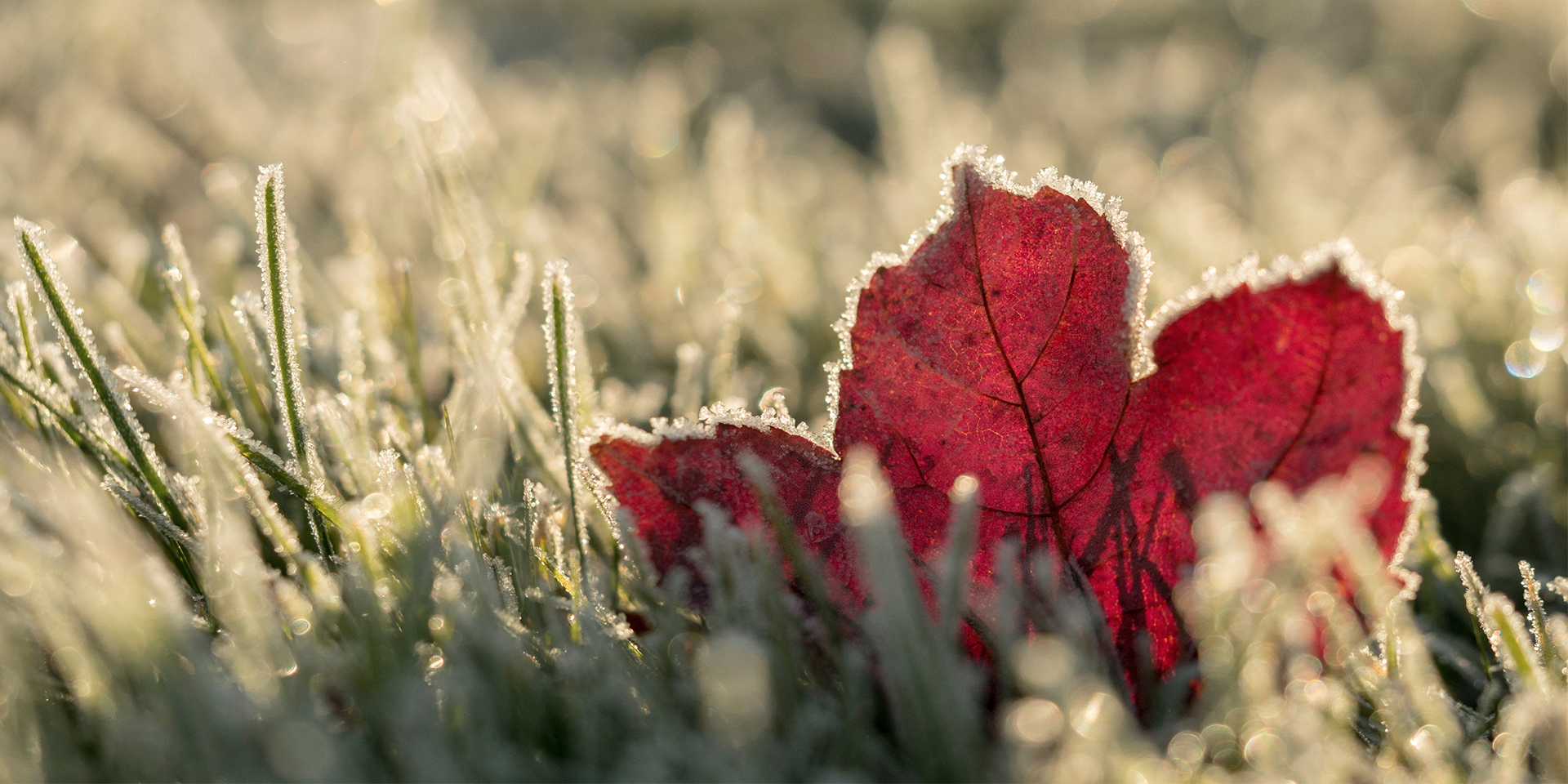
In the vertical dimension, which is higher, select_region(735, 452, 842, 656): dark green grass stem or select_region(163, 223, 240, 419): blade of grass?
select_region(163, 223, 240, 419): blade of grass

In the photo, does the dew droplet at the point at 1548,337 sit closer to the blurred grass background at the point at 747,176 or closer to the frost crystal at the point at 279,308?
the blurred grass background at the point at 747,176

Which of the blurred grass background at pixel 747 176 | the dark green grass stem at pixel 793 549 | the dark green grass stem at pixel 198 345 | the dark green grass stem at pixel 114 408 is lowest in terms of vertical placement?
the dark green grass stem at pixel 793 549

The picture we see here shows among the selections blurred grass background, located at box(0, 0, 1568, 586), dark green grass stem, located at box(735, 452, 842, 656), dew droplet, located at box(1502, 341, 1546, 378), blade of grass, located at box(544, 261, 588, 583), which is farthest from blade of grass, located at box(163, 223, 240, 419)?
dew droplet, located at box(1502, 341, 1546, 378)

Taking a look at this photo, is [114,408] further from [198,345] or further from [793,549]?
[793,549]

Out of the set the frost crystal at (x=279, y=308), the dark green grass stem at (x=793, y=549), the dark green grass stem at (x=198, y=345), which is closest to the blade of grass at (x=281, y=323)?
the frost crystal at (x=279, y=308)

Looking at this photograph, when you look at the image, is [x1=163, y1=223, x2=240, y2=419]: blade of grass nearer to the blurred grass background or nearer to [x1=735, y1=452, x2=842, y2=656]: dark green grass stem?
the blurred grass background

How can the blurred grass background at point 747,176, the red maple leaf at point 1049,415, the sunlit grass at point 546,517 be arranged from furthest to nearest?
the blurred grass background at point 747,176, the red maple leaf at point 1049,415, the sunlit grass at point 546,517
